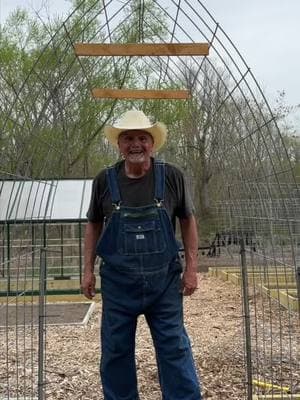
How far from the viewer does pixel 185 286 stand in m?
2.84

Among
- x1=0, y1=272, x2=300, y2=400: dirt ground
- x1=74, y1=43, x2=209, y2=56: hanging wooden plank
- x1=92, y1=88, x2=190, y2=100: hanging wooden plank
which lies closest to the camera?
x1=74, y1=43, x2=209, y2=56: hanging wooden plank

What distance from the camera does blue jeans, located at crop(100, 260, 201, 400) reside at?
275cm

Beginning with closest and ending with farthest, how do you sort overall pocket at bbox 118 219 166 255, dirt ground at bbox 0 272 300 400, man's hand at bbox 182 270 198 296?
overall pocket at bbox 118 219 166 255
man's hand at bbox 182 270 198 296
dirt ground at bbox 0 272 300 400

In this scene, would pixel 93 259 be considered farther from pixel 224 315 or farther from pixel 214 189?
pixel 214 189

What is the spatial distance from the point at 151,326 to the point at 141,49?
1.95m

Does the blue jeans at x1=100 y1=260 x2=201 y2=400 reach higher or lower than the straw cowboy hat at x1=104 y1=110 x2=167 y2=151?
lower

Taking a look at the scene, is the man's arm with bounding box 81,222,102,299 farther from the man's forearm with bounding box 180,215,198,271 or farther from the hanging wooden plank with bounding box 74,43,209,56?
the hanging wooden plank with bounding box 74,43,209,56

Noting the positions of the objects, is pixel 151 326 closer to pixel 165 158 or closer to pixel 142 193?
pixel 142 193

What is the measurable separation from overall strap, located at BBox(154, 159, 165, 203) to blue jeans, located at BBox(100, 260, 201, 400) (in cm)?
34

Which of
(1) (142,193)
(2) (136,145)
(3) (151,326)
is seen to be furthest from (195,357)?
(2) (136,145)

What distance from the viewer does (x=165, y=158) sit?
35.7 ft

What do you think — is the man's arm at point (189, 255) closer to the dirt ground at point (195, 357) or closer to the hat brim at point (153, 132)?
the hat brim at point (153, 132)

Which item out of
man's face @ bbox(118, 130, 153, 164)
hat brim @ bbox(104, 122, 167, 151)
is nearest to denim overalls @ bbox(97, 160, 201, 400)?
man's face @ bbox(118, 130, 153, 164)

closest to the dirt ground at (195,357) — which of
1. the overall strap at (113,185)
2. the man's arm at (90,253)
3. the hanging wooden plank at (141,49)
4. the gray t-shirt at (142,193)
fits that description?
the man's arm at (90,253)
